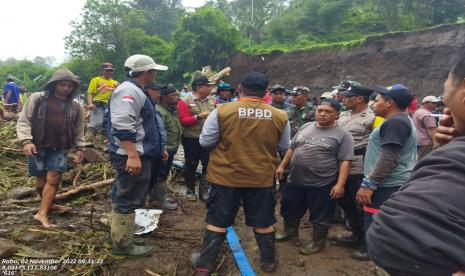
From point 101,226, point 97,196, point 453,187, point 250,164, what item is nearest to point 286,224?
point 250,164

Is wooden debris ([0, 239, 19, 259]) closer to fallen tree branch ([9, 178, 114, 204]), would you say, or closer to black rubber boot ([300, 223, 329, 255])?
fallen tree branch ([9, 178, 114, 204])

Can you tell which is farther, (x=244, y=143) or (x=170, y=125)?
(x=170, y=125)

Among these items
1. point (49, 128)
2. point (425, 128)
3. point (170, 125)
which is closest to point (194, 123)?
point (170, 125)

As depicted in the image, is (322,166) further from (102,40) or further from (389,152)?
(102,40)

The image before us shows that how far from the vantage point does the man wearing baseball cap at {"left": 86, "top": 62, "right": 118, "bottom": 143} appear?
22.9ft

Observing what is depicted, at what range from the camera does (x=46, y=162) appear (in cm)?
405

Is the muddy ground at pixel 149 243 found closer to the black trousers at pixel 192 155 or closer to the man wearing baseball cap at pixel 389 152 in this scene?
the man wearing baseball cap at pixel 389 152

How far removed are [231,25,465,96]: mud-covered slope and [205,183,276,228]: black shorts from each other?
16201 millimetres

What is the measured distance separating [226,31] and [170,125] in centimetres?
2408

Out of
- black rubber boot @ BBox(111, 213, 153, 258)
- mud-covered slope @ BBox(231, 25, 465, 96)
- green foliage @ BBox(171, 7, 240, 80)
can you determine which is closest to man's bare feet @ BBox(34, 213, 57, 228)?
black rubber boot @ BBox(111, 213, 153, 258)

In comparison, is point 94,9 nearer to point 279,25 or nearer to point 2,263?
point 279,25

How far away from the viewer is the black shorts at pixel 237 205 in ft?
10.5

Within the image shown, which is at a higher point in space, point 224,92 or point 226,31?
point 226,31

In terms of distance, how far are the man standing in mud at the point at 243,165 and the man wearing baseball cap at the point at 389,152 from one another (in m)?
0.96
